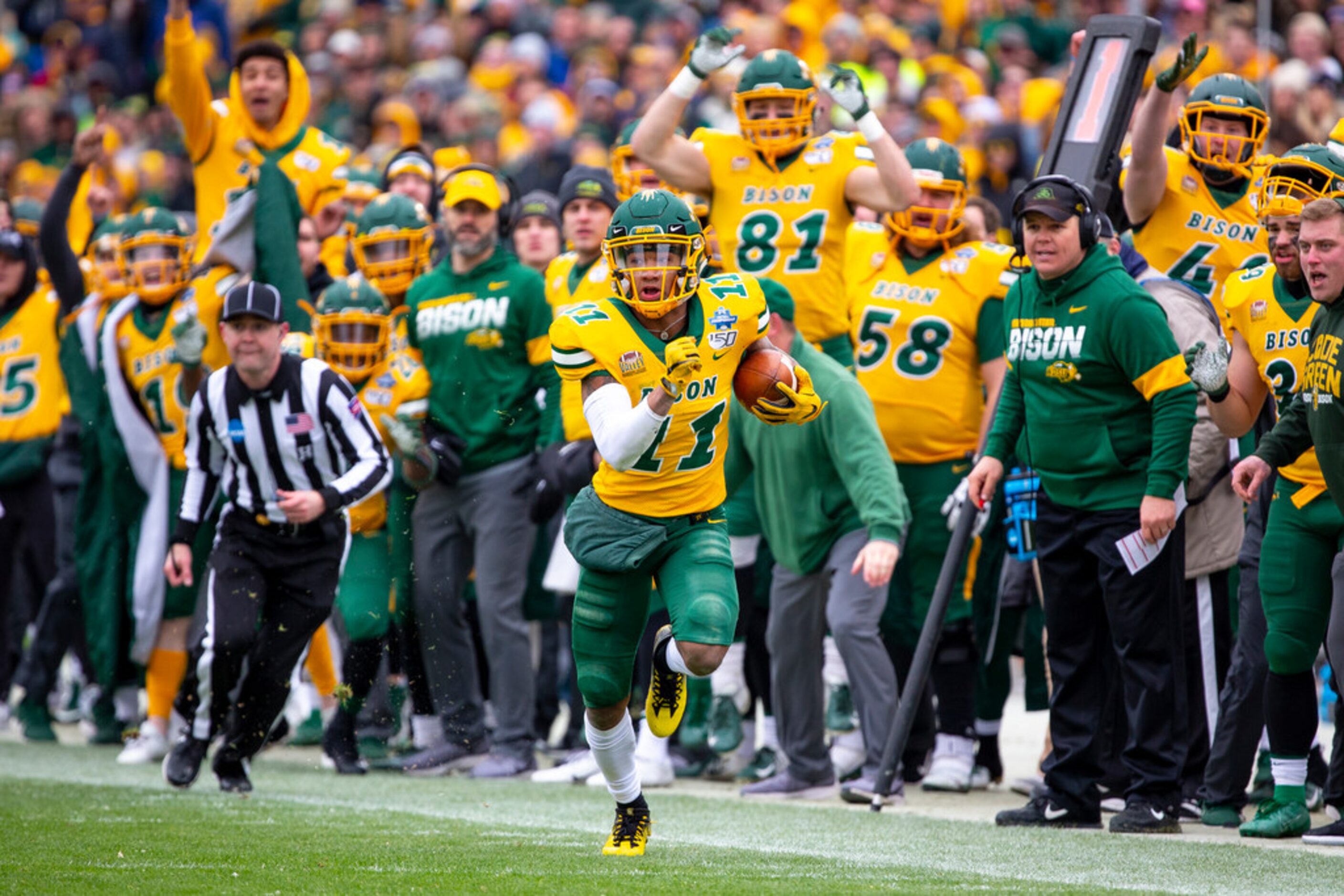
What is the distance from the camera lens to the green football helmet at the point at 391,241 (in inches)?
369

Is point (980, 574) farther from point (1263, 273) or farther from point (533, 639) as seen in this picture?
point (533, 639)

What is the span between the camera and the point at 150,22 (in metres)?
20.4

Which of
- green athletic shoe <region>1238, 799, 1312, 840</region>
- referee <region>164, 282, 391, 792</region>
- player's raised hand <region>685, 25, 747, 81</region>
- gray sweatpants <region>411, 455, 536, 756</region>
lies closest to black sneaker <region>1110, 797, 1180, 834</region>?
green athletic shoe <region>1238, 799, 1312, 840</region>

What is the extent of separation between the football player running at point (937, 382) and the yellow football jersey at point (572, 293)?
1.23m

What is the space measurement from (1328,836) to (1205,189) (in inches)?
110

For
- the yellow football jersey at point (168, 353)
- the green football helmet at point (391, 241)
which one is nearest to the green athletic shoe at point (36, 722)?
the yellow football jersey at point (168, 353)

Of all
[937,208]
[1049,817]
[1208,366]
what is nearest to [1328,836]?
[1049,817]

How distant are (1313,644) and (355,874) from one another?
10.8ft

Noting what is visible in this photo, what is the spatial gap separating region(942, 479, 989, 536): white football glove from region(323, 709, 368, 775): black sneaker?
116 inches

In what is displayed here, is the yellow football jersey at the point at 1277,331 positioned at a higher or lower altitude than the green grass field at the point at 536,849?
higher

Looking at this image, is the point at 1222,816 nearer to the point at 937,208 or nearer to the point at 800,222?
the point at 937,208

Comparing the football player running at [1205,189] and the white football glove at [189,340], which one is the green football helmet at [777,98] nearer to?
the football player running at [1205,189]

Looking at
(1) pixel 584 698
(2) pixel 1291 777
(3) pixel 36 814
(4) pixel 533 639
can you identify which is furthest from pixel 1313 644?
(4) pixel 533 639

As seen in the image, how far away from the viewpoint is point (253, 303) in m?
7.62
